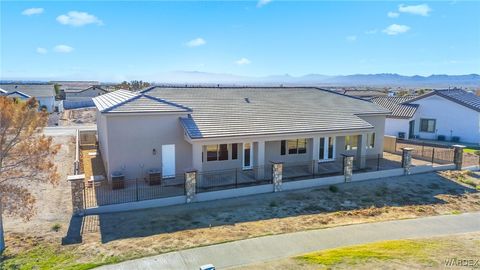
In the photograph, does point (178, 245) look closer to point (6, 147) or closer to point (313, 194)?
point (6, 147)

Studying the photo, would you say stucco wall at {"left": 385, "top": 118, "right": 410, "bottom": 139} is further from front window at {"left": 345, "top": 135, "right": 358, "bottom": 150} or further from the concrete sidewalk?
the concrete sidewalk

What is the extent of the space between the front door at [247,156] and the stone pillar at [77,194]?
9344 mm

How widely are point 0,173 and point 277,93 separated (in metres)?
19.4

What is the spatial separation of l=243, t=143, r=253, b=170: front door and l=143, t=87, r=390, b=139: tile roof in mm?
1407

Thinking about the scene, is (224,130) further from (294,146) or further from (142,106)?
(294,146)

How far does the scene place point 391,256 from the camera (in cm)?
1149

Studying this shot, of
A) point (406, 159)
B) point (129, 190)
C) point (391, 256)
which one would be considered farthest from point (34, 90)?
point (391, 256)

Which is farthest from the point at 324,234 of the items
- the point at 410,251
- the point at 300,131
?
the point at 300,131

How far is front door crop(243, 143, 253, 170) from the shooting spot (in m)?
21.4

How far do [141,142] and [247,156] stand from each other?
20.1 feet

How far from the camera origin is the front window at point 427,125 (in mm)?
37006

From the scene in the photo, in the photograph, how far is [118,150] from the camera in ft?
61.7

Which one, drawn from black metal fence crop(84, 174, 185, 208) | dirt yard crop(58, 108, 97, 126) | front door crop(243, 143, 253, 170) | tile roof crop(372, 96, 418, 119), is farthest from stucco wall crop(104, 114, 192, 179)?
dirt yard crop(58, 108, 97, 126)

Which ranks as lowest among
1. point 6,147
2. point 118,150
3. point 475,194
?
point 475,194
